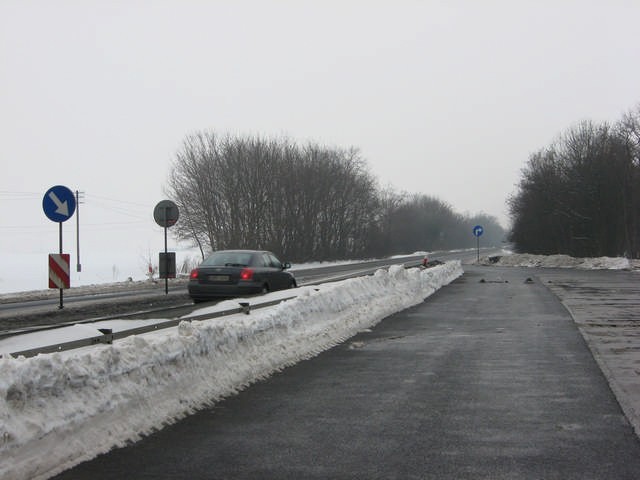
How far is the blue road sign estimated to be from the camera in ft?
42.7

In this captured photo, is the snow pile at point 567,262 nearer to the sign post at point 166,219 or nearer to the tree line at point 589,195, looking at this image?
the tree line at point 589,195

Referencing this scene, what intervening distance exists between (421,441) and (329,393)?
1.89 metres

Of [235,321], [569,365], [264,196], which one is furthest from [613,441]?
[264,196]

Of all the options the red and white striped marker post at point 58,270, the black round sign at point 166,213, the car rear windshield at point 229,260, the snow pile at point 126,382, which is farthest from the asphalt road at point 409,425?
the black round sign at point 166,213

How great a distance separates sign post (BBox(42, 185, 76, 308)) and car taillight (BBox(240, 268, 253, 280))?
4226 mm

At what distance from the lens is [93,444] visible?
495cm

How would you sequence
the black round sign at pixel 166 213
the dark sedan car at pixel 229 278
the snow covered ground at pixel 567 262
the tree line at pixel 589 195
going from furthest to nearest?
the tree line at pixel 589 195 → the snow covered ground at pixel 567 262 → the black round sign at pixel 166 213 → the dark sedan car at pixel 229 278

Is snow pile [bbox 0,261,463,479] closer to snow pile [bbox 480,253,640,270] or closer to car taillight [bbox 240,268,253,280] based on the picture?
car taillight [bbox 240,268,253,280]

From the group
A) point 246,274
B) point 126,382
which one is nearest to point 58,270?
point 246,274

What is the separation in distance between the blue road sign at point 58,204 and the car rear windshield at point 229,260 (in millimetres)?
4250

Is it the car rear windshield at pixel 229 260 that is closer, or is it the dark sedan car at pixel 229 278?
the dark sedan car at pixel 229 278

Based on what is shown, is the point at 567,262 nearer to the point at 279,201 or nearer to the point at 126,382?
the point at 279,201

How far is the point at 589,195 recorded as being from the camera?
52594 millimetres

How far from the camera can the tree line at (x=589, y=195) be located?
49.2 m
